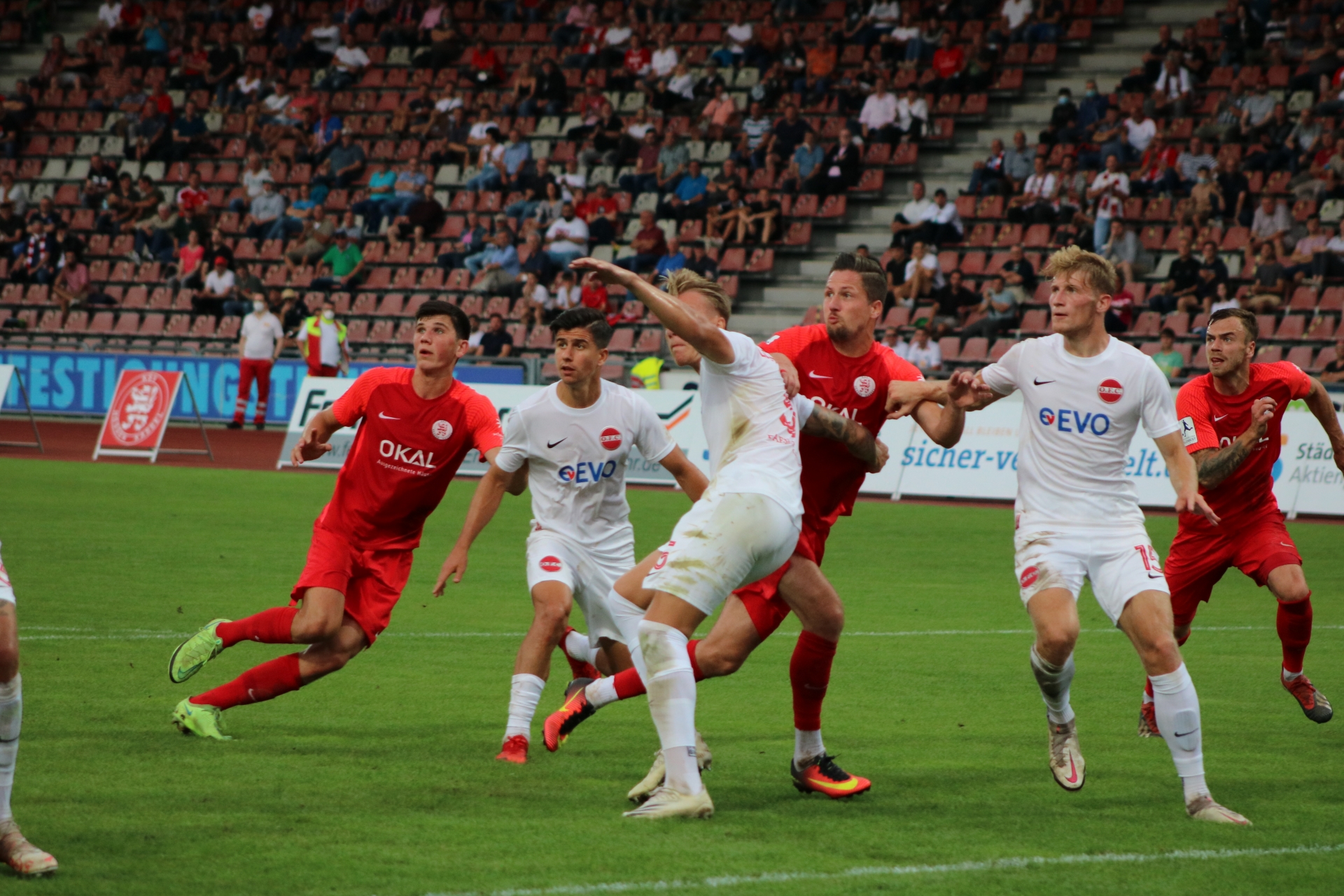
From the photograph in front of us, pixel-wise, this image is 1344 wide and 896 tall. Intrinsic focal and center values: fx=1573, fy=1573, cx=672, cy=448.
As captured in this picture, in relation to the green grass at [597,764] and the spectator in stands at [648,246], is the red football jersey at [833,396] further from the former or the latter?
the spectator in stands at [648,246]

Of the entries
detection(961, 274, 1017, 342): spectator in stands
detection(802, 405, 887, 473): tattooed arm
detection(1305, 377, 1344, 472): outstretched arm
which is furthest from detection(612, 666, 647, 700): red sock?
detection(961, 274, 1017, 342): spectator in stands

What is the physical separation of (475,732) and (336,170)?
27524 millimetres

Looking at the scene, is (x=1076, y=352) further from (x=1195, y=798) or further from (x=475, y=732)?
(x=475, y=732)

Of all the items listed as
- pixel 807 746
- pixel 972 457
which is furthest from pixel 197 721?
pixel 972 457

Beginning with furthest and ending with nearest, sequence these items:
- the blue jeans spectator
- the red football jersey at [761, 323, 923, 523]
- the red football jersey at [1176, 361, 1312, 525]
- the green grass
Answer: the blue jeans spectator
the red football jersey at [1176, 361, 1312, 525]
the red football jersey at [761, 323, 923, 523]
the green grass

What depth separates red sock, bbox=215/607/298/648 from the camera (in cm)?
718

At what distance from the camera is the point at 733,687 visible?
8.77 m

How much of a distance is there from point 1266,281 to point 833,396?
18042 mm

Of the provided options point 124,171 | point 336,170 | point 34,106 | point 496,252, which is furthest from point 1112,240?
point 34,106

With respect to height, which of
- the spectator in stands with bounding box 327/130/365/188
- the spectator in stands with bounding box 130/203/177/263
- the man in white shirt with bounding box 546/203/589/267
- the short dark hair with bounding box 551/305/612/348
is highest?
the short dark hair with bounding box 551/305/612/348

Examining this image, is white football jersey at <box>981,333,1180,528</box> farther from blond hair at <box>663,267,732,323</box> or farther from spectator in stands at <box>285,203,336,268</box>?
spectator in stands at <box>285,203,336,268</box>

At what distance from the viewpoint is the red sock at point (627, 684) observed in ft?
21.5

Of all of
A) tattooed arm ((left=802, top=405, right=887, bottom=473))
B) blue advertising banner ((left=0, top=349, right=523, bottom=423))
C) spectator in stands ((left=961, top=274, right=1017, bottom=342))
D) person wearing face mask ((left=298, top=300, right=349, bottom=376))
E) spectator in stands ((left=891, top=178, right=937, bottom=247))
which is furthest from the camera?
blue advertising banner ((left=0, top=349, right=523, bottom=423))

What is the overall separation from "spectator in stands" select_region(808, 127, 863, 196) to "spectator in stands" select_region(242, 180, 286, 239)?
1139cm
